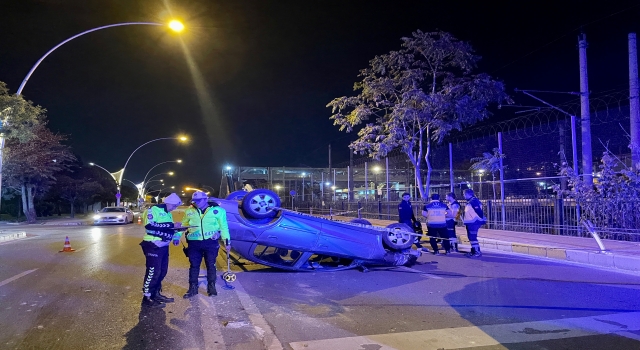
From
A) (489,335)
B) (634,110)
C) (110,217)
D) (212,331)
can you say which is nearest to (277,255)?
(212,331)

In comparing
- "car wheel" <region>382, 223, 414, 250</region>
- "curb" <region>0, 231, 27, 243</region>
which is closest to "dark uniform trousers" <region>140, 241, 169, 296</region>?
"car wheel" <region>382, 223, 414, 250</region>

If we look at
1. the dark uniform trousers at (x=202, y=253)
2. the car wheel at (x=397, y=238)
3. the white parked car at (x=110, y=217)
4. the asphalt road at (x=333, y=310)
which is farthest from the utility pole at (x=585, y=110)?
the white parked car at (x=110, y=217)

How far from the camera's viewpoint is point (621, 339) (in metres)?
4.88

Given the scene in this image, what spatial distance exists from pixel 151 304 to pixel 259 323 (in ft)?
5.52

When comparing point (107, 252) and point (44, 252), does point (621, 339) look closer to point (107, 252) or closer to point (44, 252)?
point (107, 252)

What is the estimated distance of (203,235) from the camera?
21.8 ft

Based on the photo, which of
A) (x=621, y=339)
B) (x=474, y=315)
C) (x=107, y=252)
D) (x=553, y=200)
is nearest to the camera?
(x=621, y=339)

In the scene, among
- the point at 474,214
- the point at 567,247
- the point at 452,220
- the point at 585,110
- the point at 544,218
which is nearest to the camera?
the point at 474,214

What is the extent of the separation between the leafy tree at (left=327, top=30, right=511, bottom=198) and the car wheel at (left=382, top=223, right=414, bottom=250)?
9.42 m

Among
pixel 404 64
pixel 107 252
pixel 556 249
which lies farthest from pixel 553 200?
pixel 107 252

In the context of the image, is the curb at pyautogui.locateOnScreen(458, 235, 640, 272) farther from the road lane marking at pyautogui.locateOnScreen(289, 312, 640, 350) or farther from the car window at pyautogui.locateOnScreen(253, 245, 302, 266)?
the car window at pyautogui.locateOnScreen(253, 245, 302, 266)

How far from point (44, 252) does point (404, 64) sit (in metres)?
13.3

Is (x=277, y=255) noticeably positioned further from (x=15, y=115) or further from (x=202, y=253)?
(x=15, y=115)

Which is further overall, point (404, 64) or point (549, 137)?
point (549, 137)
